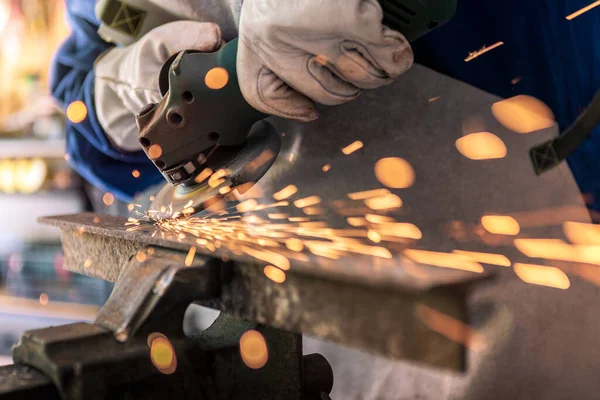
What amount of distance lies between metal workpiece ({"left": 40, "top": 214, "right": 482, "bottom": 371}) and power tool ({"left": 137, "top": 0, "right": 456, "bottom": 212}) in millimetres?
279

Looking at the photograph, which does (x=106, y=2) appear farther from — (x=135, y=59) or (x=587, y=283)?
(x=587, y=283)

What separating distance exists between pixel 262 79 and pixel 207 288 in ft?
1.14

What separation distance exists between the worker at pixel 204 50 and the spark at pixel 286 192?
0.48ft

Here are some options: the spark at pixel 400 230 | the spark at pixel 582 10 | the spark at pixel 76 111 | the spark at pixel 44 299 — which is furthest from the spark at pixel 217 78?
the spark at pixel 44 299

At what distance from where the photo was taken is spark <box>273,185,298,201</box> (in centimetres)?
103

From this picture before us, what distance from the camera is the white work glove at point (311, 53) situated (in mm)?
778

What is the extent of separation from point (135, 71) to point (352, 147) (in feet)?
1.61

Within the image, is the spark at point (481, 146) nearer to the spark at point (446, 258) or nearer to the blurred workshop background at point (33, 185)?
the spark at point (446, 258)

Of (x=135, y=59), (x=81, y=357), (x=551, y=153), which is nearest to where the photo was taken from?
(x=81, y=357)

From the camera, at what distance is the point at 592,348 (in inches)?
35.7

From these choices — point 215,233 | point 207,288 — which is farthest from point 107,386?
point 215,233

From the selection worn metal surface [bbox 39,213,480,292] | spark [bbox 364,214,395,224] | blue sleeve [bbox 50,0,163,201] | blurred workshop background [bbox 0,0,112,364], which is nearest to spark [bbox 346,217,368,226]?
spark [bbox 364,214,395,224]

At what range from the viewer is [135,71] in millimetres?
1200

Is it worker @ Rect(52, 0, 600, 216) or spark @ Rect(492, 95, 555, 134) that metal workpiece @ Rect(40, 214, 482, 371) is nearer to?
worker @ Rect(52, 0, 600, 216)
